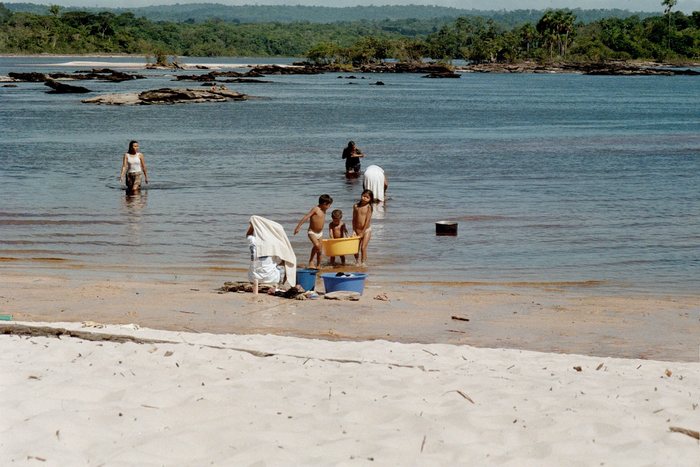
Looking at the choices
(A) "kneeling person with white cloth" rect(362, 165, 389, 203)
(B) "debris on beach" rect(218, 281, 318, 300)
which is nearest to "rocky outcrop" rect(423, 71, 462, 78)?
(A) "kneeling person with white cloth" rect(362, 165, 389, 203)

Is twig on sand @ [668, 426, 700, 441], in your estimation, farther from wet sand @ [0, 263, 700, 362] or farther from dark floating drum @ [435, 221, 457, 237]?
dark floating drum @ [435, 221, 457, 237]

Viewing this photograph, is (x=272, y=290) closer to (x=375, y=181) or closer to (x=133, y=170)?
(x=375, y=181)

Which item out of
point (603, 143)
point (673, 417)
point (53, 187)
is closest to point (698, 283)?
point (673, 417)

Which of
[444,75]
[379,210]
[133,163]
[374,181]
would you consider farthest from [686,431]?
[444,75]

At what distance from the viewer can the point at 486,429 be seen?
7.21m

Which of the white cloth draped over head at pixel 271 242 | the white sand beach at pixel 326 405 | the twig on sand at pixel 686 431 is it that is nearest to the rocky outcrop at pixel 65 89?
the white cloth draped over head at pixel 271 242

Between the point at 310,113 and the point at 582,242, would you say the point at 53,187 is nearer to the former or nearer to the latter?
the point at 582,242

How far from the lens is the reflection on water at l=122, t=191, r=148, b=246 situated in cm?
1969

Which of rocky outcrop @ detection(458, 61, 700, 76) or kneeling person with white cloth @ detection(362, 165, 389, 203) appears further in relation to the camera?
rocky outcrop @ detection(458, 61, 700, 76)

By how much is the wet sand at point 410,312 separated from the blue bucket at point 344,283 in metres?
0.22

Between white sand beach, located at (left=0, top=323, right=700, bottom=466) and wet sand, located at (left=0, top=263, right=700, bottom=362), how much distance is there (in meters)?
1.43

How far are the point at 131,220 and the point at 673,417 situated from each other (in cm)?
1621

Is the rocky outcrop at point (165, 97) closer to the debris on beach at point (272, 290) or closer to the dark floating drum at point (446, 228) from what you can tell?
the dark floating drum at point (446, 228)

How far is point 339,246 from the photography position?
15188mm
